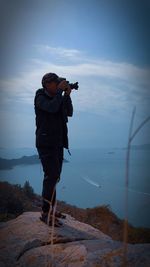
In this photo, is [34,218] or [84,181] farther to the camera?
[34,218]

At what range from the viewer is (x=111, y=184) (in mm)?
2543

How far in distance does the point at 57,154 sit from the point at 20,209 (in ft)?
5.33

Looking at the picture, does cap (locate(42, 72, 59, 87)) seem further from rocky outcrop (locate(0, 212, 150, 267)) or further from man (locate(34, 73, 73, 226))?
rocky outcrop (locate(0, 212, 150, 267))

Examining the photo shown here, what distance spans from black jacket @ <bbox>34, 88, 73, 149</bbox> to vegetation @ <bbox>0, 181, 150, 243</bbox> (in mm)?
824

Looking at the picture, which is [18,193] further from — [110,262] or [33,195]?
[110,262]

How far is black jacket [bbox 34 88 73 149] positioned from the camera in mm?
2611

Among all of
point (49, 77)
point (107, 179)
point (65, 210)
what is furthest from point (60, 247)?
point (65, 210)

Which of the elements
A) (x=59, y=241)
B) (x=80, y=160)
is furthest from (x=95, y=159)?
(x=59, y=241)

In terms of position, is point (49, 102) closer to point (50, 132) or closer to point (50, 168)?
point (50, 132)

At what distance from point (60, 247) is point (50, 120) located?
787 millimetres

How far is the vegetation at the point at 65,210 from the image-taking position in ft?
12.0

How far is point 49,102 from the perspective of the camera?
2.58 m

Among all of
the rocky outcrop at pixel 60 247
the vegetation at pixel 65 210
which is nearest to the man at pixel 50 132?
the rocky outcrop at pixel 60 247

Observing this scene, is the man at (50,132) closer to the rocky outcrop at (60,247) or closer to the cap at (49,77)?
the cap at (49,77)
